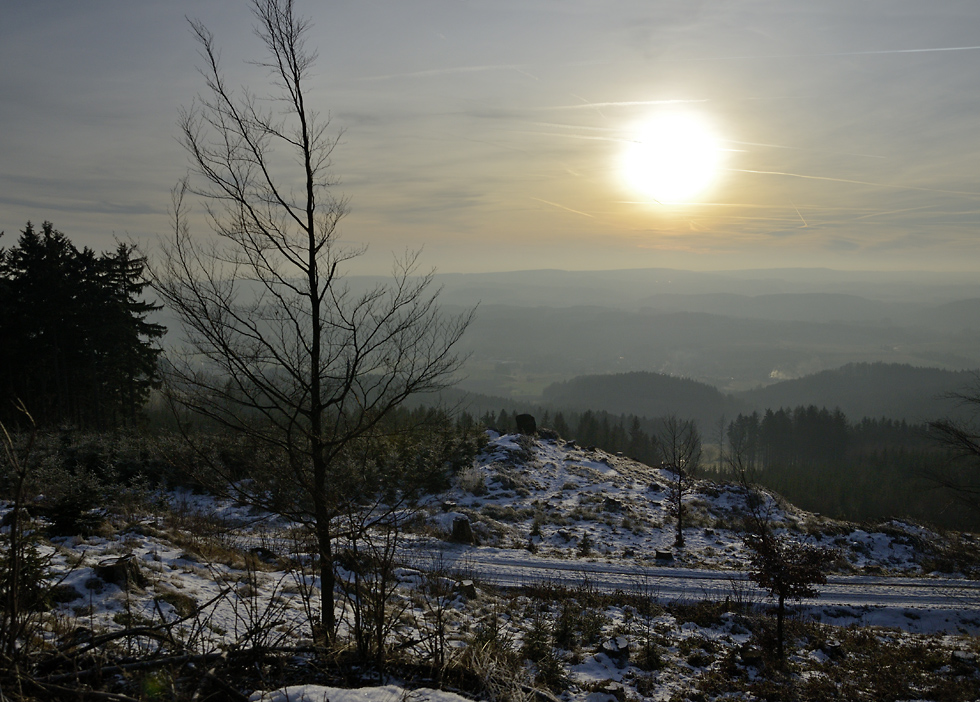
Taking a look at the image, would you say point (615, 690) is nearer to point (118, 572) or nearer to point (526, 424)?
point (118, 572)

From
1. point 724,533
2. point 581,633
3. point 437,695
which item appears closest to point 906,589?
point 724,533

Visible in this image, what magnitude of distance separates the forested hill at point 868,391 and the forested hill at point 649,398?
611 inches

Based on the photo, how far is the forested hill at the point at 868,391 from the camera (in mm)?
155375

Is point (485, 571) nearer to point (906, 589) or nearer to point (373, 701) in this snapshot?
point (373, 701)

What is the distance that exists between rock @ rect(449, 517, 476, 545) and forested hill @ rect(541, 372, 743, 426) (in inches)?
6210

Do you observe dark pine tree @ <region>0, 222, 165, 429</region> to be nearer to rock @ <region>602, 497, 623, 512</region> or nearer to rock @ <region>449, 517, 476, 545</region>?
rock @ <region>449, 517, 476, 545</region>

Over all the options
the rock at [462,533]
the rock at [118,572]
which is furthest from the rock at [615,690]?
the rock at [462,533]

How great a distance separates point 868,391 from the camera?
173875 millimetres

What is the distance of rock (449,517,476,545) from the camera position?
16344mm

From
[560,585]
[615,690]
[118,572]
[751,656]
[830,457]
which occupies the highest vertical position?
[118,572]

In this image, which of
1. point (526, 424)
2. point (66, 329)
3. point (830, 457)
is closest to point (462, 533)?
point (526, 424)

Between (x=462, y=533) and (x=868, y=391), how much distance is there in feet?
683

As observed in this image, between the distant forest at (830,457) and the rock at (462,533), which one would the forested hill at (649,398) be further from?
the rock at (462,533)

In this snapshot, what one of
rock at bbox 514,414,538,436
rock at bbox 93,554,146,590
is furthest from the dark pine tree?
rock at bbox 514,414,538,436
